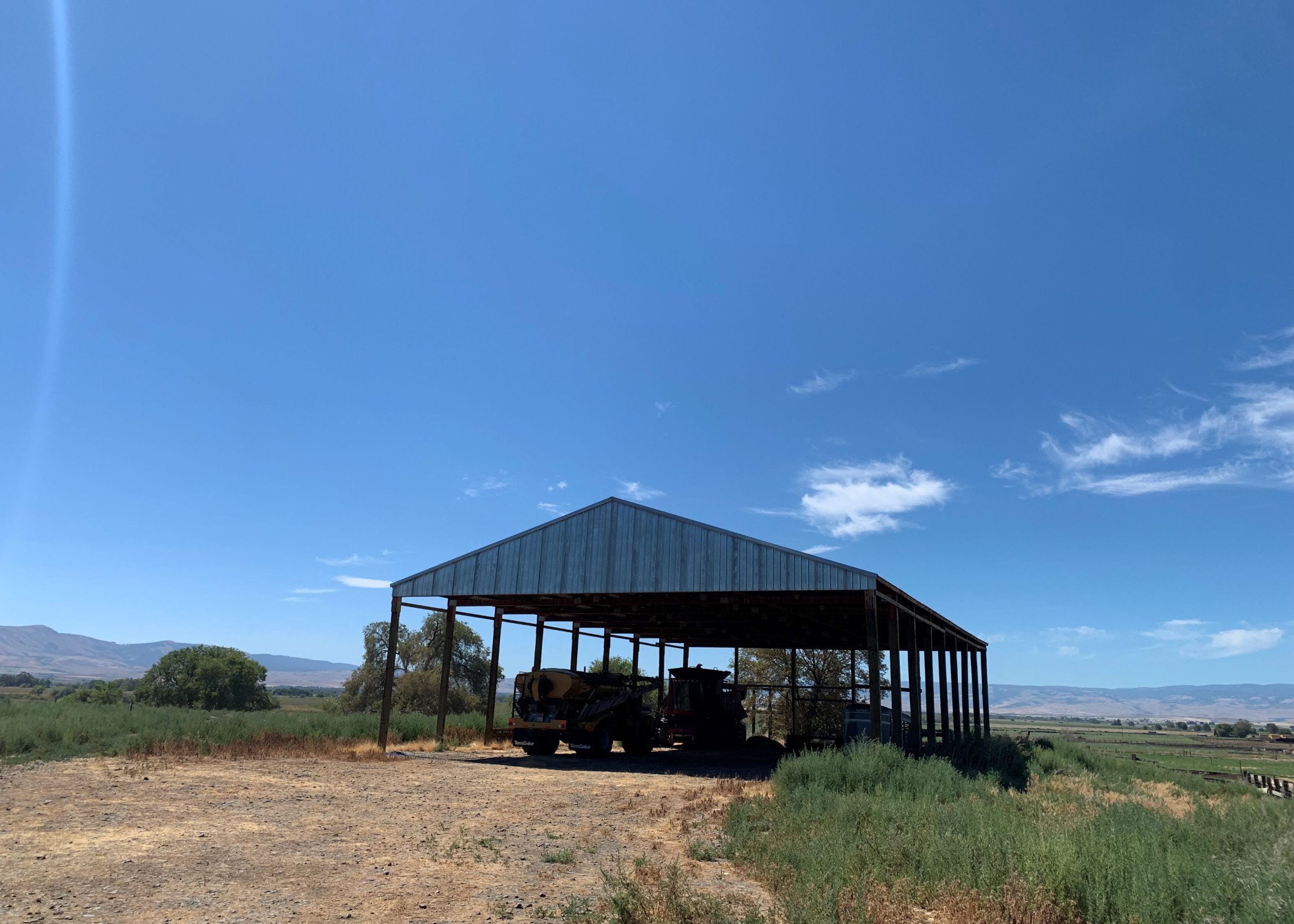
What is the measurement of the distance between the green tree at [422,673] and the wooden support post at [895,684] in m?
36.2

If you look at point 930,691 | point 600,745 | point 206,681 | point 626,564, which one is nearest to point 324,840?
point 626,564

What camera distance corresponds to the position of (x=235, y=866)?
30.0ft

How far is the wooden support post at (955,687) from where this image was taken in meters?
33.2

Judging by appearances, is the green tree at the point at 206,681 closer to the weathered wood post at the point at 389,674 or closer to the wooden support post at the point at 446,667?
the wooden support post at the point at 446,667

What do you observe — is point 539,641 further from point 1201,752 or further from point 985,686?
point 1201,752

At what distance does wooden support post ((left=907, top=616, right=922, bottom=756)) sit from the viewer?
19953 millimetres

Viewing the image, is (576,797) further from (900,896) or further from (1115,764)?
(1115,764)

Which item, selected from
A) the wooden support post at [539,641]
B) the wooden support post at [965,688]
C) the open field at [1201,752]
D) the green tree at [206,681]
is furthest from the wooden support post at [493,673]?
the green tree at [206,681]

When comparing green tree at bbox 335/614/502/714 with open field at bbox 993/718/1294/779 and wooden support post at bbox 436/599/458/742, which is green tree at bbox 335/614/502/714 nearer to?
wooden support post at bbox 436/599/458/742

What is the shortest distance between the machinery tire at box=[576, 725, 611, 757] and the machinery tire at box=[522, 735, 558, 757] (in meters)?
0.95

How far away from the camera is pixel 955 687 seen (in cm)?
3350

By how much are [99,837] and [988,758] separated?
20.1 meters

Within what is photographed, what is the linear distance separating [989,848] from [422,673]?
48670 millimetres

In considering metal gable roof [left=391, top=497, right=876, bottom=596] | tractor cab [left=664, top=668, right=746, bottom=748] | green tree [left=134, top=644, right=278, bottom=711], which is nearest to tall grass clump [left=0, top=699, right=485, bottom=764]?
metal gable roof [left=391, top=497, right=876, bottom=596]
